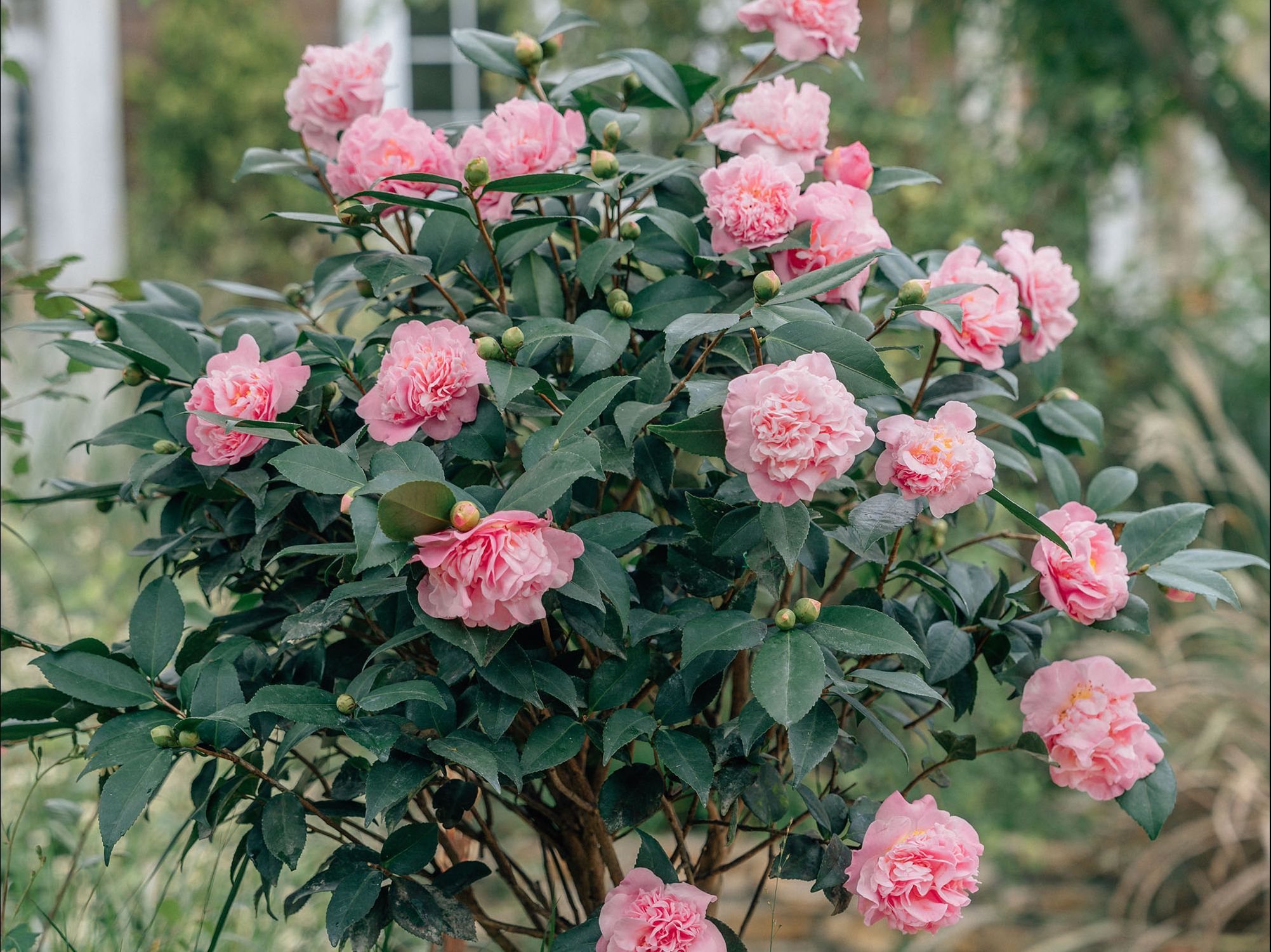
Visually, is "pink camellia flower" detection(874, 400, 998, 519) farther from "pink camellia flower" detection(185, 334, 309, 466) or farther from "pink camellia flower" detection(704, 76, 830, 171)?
"pink camellia flower" detection(185, 334, 309, 466)

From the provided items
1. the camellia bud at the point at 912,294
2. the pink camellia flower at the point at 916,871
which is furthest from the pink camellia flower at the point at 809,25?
the pink camellia flower at the point at 916,871

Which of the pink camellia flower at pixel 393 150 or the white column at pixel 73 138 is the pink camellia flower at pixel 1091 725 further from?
the white column at pixel 73 138

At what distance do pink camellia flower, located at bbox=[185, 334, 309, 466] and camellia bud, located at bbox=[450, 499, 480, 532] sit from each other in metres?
0.22

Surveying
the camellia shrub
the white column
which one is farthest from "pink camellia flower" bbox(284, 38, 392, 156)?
the white column

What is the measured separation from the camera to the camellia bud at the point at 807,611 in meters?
0.76

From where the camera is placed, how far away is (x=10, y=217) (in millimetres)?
4961

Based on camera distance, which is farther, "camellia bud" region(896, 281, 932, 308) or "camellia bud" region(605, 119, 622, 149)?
A: "camellia bud" region(605, 119, 622, 149)

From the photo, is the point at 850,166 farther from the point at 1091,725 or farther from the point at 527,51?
the point at 1091,725

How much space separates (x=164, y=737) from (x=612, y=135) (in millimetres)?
607

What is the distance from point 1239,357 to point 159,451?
3850 mm

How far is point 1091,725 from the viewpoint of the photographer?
0.87 metres

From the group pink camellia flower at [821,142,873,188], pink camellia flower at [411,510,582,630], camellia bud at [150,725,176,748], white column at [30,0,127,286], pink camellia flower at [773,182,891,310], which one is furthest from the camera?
white column at [30,0,127,286]

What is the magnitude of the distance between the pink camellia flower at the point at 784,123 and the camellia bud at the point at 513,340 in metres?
0.32

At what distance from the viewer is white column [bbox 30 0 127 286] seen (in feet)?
16.2
